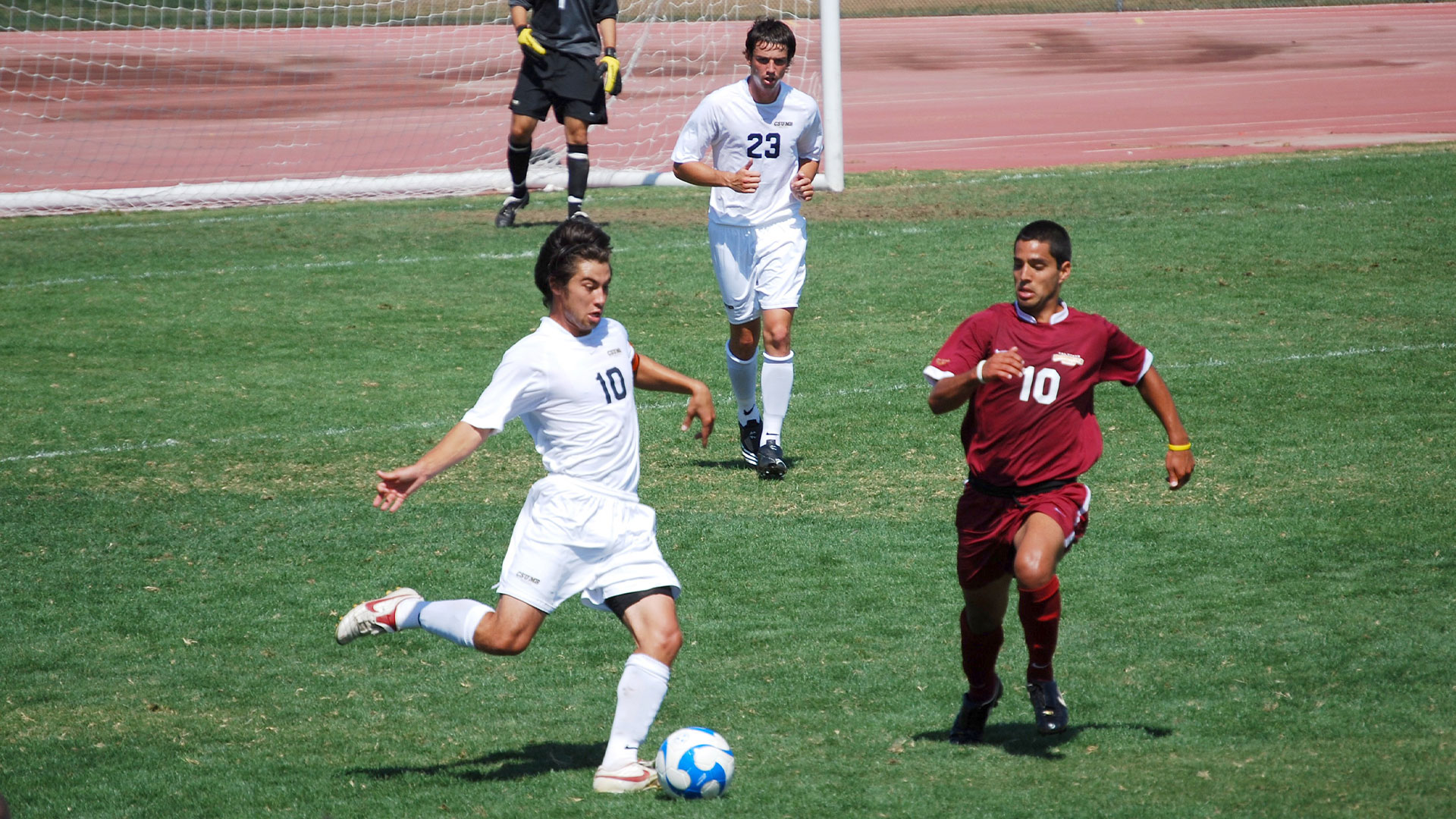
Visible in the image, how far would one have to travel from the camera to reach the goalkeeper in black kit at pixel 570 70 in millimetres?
13984

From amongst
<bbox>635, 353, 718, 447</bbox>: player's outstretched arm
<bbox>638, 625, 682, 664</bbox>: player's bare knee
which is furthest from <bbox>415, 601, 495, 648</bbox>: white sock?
<bbox>635, 353, 718, 447</bbox>: player's outstretched arm

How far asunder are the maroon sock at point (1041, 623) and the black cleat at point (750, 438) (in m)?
3.78

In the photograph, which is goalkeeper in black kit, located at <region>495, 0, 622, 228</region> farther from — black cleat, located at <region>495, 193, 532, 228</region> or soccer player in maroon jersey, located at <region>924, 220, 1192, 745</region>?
soccer player in maroon jersey, located at <region>924, 220, 1192, 745</region>

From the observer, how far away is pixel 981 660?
15.4ft

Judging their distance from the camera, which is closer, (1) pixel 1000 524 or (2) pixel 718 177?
(1) pixel 1000 524

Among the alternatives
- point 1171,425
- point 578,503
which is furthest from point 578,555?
point 1171,425

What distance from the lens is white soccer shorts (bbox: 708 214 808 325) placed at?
823cm

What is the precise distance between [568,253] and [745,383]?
3.92 m

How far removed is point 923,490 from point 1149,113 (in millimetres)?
19379

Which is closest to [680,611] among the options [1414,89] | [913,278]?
[913,278]

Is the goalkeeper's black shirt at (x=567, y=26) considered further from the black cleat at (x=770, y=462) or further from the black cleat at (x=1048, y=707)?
the black cleat at (x=1048, y=707)

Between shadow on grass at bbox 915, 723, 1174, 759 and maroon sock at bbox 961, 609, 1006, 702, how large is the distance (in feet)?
0.54

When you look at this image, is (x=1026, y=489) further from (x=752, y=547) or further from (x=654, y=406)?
(x=654, y=406)

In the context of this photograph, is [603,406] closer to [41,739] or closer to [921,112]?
[41,739]
